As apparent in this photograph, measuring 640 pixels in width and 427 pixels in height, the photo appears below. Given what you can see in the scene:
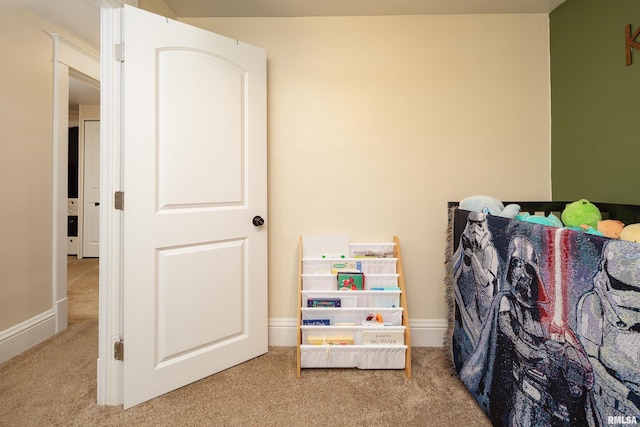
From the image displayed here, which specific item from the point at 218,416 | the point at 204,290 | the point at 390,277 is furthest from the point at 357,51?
the point at 218,416

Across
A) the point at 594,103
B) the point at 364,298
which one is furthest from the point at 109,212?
the point at 594,103

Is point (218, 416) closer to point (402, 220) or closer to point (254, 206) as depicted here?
point (254, 206)

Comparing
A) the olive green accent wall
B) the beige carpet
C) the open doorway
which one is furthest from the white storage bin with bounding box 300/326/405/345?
the open doorway

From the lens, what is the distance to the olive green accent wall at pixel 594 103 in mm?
1601

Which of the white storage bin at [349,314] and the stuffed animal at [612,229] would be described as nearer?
the stuffed animal at [612,229]

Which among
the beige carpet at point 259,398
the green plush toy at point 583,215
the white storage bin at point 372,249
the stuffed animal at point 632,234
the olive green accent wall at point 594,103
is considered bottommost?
the beige carpet at point 259,398

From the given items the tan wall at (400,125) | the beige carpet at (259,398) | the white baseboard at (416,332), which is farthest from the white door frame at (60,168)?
the white baseboard at (416,332)

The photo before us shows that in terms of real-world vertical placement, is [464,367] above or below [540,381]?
below

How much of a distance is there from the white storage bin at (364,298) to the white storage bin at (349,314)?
4 centimetres

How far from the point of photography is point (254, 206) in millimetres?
1962

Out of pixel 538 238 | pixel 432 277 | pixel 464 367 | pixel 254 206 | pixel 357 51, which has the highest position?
pixel 357 51

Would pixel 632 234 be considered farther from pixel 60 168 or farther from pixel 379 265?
pixel 60 168

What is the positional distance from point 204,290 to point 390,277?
3.58ft

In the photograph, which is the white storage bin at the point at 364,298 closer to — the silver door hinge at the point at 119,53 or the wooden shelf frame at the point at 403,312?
the wooden shelf frame at the point at 403,312
